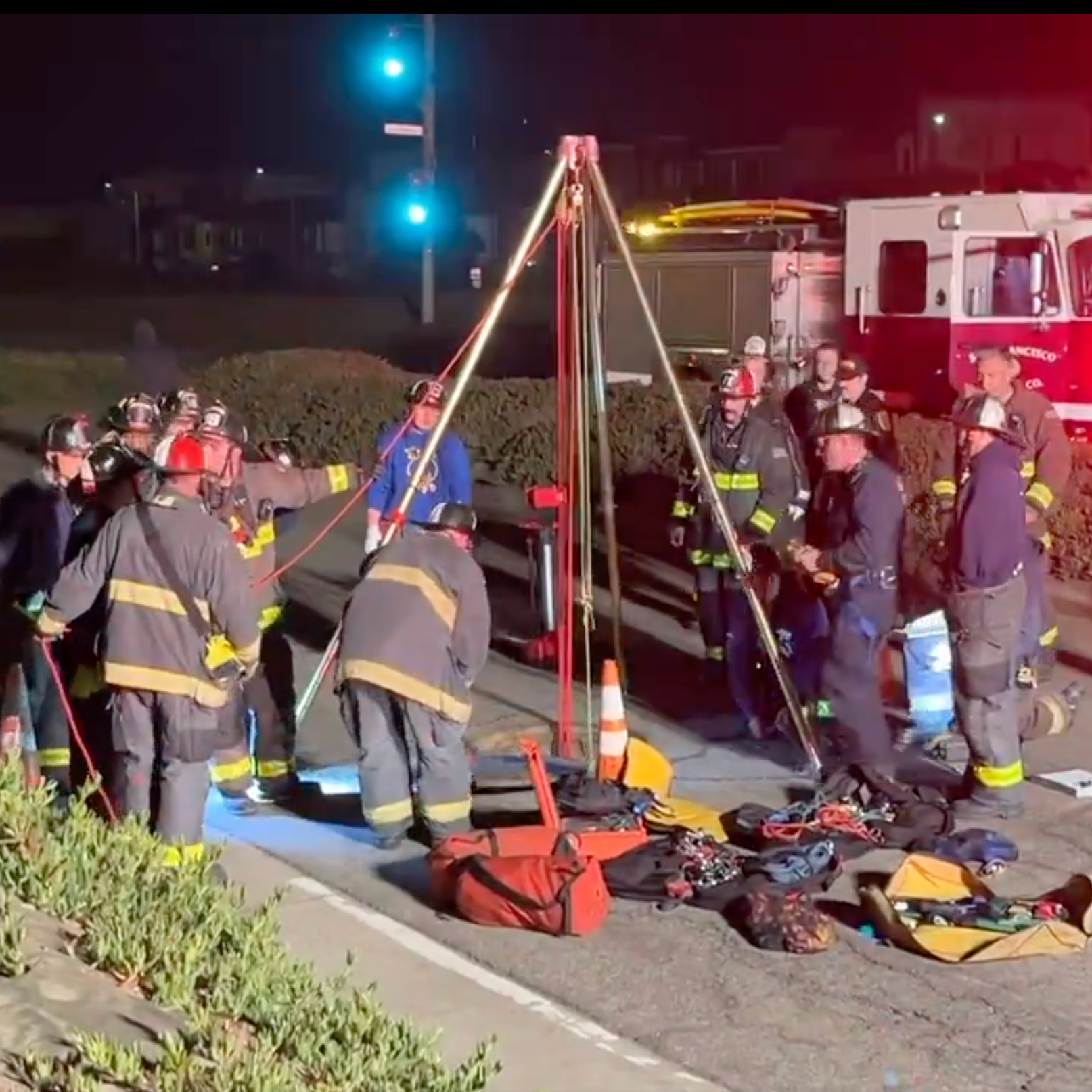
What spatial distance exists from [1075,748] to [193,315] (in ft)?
124

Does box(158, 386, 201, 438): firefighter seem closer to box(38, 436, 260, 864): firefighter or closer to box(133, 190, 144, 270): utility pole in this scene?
box(38, 436, 260, 864): firefighter

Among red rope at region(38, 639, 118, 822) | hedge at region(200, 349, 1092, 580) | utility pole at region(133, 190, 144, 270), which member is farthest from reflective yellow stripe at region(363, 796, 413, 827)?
utility pole at region(133, 190, 144, 270)

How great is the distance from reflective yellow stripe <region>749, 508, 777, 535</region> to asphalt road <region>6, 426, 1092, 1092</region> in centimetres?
219

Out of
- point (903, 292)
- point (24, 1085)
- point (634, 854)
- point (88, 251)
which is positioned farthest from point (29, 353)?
point (88, 251)

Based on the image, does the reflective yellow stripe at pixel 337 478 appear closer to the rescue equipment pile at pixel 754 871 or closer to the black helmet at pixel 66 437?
the black helmet at pixel 66 437

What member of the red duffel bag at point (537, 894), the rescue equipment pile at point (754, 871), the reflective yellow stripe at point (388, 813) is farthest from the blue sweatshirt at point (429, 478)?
the red duffel bag at point (537, 894)

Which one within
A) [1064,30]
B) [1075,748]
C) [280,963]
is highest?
[1064,30]

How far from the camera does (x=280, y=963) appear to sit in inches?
193

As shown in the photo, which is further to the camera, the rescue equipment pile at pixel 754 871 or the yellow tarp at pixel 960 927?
the rescue equipment pile at pixel 754 871

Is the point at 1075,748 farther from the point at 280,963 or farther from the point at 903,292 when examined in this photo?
the point at 903,292

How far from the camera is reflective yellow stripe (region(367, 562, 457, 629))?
23.8 ft

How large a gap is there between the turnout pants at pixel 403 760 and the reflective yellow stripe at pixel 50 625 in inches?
45.2

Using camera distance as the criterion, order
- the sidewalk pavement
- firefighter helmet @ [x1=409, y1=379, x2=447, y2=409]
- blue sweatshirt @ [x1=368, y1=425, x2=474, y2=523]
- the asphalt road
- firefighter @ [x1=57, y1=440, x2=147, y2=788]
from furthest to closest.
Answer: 1. blue sweatshirt @ [x1=368, y1=425, x2=474, y2=523]
2. firefighter helmet @ [x1=409, y1=379, x2=447, y2=409]
3. firefighter @ [x1=57, y1=440, x2=147, y2=788]
4. the asphalt road
5. the sidewalk pavement

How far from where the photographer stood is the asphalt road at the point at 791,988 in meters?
5.50
